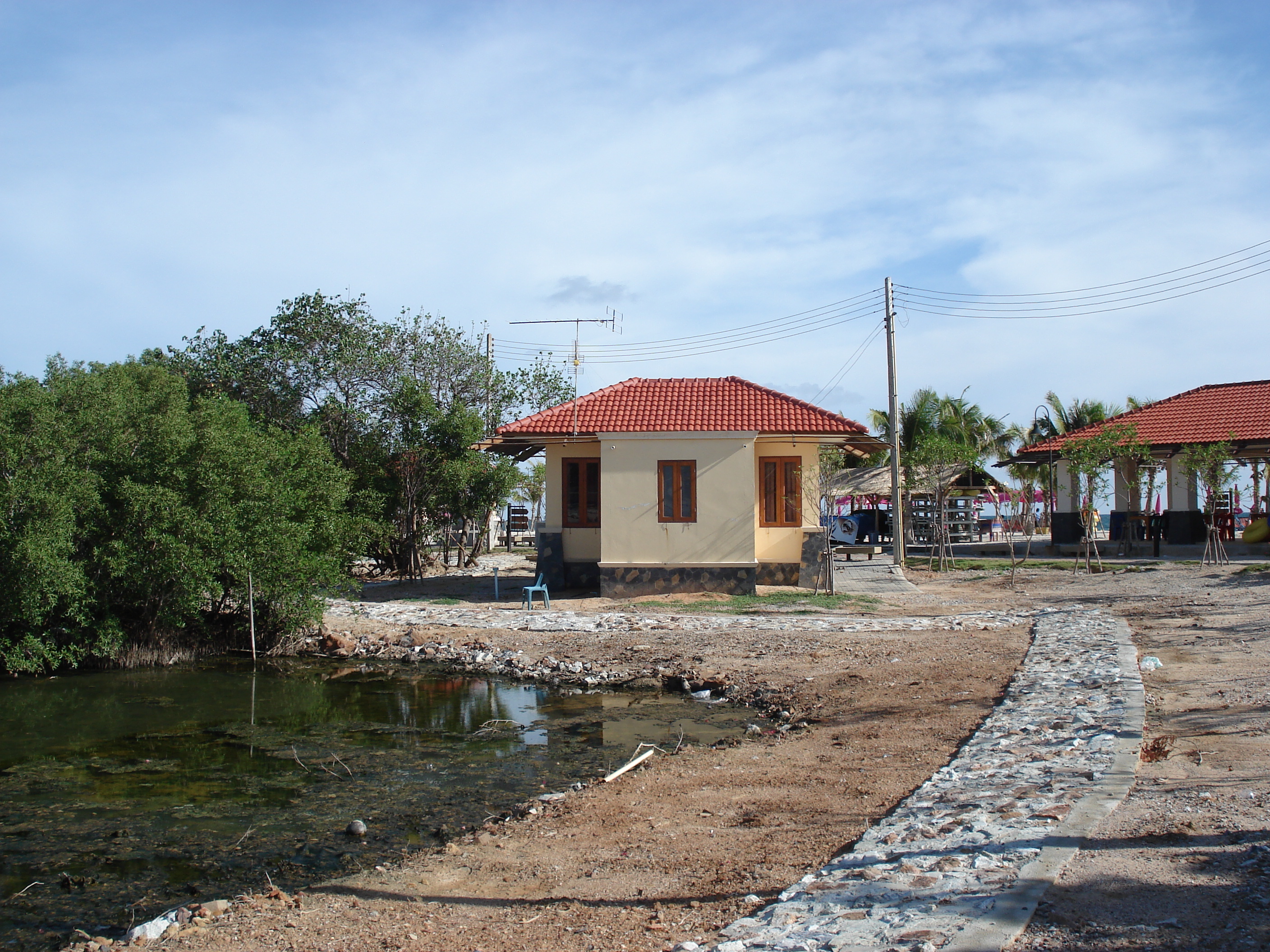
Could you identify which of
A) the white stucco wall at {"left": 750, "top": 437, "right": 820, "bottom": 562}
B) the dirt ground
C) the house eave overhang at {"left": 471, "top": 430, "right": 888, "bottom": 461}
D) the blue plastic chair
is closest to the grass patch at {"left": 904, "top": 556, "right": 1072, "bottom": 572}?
the house eave overhang at {"left": 471, "top": 430, "right": 888, "bottom": 461}

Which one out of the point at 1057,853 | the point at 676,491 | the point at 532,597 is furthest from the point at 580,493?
the point at 1057,853

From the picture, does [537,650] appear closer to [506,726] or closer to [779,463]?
[506,726]

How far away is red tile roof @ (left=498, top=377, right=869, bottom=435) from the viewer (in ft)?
66.6

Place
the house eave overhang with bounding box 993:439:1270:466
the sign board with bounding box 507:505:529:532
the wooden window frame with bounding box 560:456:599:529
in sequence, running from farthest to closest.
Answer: the sign board with bounding box 507:505:529:532 < the house eave overhang with bounding box 993:439:1270:466 < the wooden window frame with bounding box 560:456:599:529

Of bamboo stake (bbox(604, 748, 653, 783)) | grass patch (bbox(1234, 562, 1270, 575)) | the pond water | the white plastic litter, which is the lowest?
the pond water

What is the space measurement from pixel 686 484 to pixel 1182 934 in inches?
638

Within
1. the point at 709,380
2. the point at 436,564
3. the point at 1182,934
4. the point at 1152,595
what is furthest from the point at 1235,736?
the point at 436,564

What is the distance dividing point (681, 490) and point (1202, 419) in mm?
18845

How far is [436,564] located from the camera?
92.7 ft

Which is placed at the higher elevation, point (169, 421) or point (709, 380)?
point (709, 380)

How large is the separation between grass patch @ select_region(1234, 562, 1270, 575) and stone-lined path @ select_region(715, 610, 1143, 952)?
12525mm

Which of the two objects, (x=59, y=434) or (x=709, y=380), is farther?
(x=709, y=380)

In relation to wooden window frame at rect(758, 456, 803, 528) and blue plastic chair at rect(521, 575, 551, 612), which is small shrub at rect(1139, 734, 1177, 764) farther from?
wooden window frame at rect(758, 456, 803, 528)

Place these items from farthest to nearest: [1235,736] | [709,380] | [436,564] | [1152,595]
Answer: [436,564]
[709,380]
[1152,595]
[1235,736]
